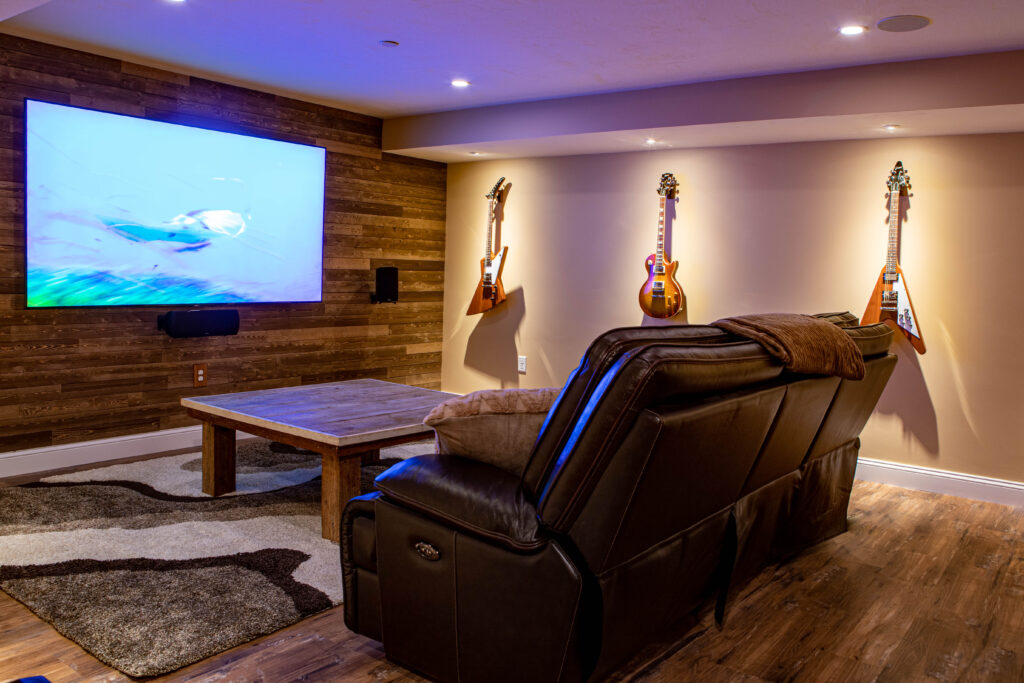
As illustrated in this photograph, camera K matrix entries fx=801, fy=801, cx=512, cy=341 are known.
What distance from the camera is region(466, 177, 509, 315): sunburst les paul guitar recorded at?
609 cm

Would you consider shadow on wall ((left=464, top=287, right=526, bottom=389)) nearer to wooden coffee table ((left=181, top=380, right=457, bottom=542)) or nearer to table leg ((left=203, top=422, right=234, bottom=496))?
wooden coffee table ((left=181, top=380, right=457, bottom=542))

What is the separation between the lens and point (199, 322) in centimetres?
474

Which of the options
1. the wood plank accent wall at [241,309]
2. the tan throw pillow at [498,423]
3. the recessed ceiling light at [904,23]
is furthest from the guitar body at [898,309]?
the wood plank accent wall at [241,309]

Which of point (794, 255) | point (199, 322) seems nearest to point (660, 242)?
point (794, 255)

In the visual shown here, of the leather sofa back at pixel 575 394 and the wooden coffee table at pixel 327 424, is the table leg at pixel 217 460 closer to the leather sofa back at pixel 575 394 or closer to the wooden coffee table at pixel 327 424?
the wooden coffee table at pixel 327 424

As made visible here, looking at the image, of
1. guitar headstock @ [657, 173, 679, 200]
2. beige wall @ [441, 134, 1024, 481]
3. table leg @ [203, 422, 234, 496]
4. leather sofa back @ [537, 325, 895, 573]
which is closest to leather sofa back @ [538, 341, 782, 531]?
leather sofa back @ [537, 325, 895, 573]

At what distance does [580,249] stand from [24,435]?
3.61m

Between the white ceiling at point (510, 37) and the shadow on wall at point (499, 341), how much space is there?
1869 mm

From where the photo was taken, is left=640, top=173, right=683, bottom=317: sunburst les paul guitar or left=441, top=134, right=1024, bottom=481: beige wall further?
left=640, top=173, right=683, bottom=317: sunburst les paul guitar

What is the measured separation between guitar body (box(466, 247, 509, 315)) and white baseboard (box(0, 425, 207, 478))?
227 cm

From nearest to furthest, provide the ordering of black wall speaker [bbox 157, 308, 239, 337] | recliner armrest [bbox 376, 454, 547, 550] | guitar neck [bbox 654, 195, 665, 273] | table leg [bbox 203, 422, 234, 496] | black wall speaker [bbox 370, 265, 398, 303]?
recliner armrest [bbox 376, 454, 547, 550] < table leg [bbox 203, 422, 234, 496] < black wall speaker [bbox 157, 308, 239, 337] < guitar neck [bbox 654, 195, 665, 273] < black wall speaker [bbox 370, 265, 398, 303]

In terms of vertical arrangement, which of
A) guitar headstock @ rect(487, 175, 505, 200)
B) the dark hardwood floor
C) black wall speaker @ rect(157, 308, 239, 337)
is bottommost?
the dark hardwood floor

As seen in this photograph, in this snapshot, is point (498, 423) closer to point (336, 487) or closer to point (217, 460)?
point (336, 487)

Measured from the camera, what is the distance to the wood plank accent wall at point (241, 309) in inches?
161
